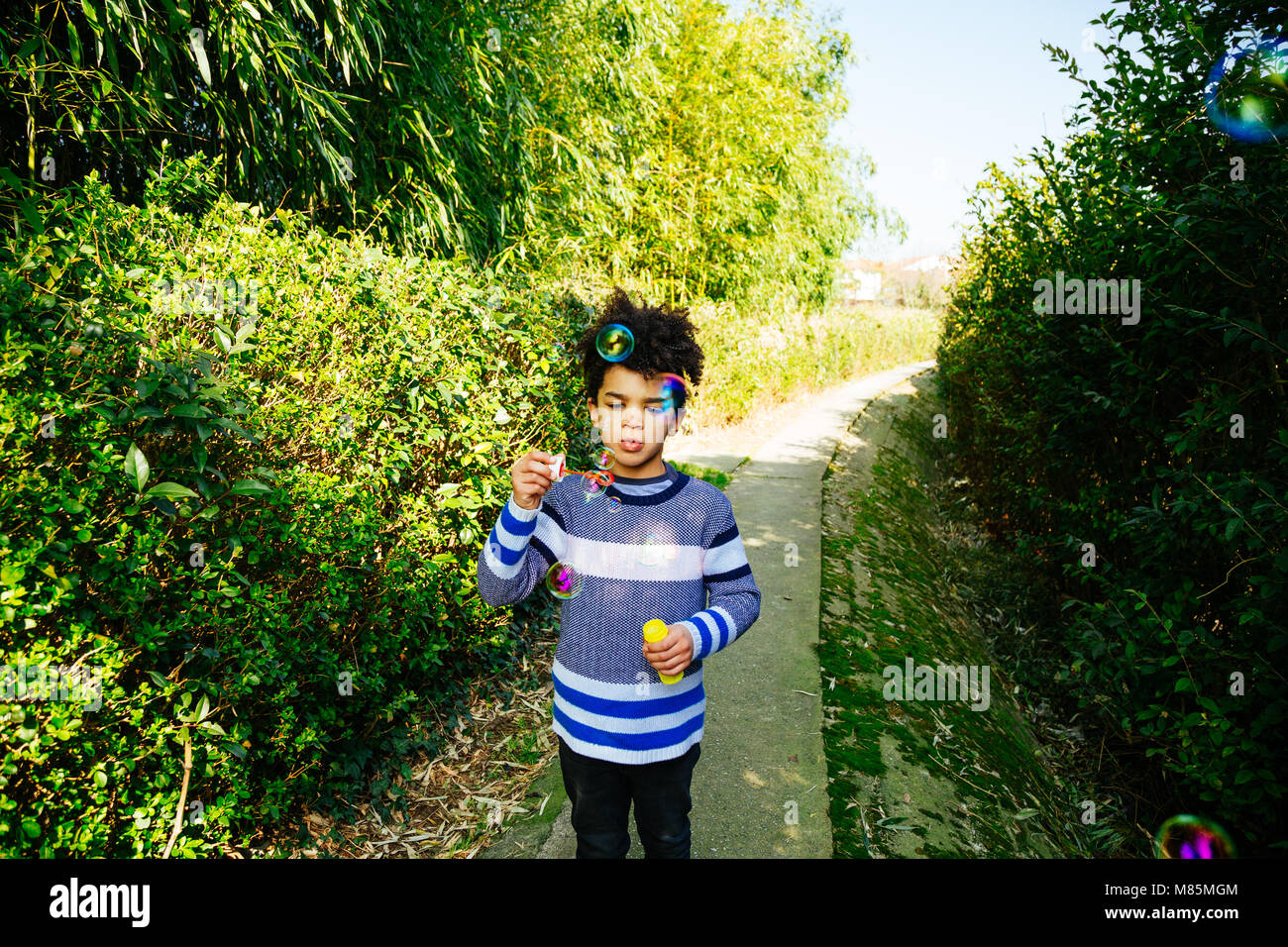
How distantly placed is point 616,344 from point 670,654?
35.4 inches

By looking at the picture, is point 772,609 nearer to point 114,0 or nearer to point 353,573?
point 353,573

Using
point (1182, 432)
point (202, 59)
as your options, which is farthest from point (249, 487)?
point (1182, 432)

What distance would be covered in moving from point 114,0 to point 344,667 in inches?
117

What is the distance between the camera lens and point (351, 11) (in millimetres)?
3861

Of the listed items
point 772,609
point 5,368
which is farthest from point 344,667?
point 772,609

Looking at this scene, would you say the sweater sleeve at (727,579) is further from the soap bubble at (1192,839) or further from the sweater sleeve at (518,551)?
the soap bubble at (1192,839)

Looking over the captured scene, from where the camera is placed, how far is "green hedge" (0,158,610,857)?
1.78m

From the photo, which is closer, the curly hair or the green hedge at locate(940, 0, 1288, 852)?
the curly hair

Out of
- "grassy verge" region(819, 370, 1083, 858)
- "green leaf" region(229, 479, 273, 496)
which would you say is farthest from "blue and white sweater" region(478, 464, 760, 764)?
"grassy verge" region(819, 370, 1083, 858)

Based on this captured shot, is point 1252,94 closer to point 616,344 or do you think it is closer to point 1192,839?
point 616,344

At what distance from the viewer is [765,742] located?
11.0 feet

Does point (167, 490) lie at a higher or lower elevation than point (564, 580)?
higher

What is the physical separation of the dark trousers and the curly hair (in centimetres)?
107

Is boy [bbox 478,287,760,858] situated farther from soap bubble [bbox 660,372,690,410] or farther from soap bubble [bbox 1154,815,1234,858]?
A: soap bubble [bbox 1154,815,1234,858]
